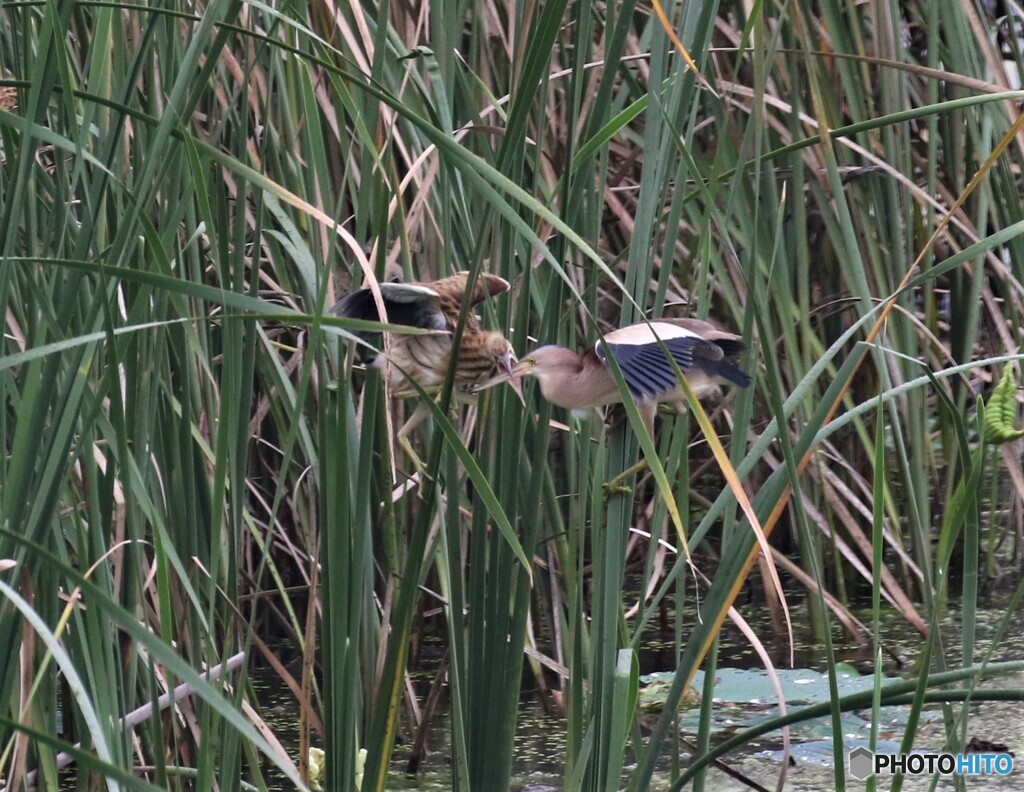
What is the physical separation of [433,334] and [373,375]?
1.73ft

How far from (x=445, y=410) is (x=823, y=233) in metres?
1.69

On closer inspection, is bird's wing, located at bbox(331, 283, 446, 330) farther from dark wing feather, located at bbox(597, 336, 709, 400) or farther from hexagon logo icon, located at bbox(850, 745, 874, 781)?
hexagon logo icon, located at bbox(850, 745, 874, 781)

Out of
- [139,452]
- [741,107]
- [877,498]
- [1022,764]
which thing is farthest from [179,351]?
[1022,764]

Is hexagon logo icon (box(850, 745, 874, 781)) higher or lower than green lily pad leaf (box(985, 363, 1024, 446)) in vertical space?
lower

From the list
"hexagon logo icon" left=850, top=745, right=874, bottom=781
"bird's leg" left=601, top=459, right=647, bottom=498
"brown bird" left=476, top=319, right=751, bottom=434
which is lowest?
"hexagon logo icon" left=850, top=745, right=874, bottom=781

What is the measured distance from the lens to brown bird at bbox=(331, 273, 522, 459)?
129 centimetres

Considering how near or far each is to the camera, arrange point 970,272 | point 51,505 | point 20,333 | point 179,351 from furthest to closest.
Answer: point 970,272
point 20,333
point 179,351
point 51,505

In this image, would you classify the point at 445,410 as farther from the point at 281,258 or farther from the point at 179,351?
the point at 281,258

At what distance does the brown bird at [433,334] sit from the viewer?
129 centimetres

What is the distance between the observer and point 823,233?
2.54 m

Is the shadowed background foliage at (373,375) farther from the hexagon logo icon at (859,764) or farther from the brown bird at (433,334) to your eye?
the hexagon logo icon at (859,764)

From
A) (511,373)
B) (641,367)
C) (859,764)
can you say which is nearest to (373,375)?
(511,373)

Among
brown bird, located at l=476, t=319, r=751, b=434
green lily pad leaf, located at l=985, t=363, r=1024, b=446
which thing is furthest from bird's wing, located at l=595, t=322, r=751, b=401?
green lily pad leaf, located at l=985, t=363, r=1024, b=446

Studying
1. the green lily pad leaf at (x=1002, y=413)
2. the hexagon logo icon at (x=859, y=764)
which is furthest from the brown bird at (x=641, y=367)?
the hexagon logo icon at (x=859, y=764)
